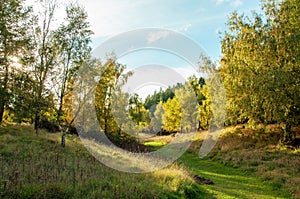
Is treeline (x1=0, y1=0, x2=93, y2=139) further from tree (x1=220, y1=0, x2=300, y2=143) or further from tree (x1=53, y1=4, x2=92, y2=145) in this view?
tree (x1=220, y1=0, x2=300, y2=143)

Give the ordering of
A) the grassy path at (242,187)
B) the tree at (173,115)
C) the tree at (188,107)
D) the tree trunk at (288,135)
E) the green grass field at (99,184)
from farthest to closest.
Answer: the tree at (173,115), the tree at (188,107), the tree trunk at (288,135), the grassy path at (242,187), the green grass field at (99,184)

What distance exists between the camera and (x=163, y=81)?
50.8 feet

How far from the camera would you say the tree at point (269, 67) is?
654 inches

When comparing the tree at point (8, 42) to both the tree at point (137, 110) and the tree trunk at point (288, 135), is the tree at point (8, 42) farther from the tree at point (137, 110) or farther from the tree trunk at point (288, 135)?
the tree trunk at point (288, 135)

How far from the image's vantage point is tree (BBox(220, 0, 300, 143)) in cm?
1661

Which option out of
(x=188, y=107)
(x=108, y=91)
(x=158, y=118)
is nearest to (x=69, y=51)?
(x=108, y=91)

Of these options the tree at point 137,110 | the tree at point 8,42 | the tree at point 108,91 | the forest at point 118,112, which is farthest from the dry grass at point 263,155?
the tree at point 8,42

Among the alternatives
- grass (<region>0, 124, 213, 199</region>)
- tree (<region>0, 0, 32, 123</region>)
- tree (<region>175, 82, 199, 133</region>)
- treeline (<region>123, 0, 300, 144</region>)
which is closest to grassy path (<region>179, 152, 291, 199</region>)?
grass (<region>0, 124, 213, 199</region>)

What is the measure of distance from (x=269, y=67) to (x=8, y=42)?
57.9ft

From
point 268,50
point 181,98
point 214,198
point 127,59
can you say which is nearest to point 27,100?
point 127,59

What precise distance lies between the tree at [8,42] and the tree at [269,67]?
15.5m

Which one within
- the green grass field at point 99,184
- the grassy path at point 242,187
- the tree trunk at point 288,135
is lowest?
the grassy path at point 242,187

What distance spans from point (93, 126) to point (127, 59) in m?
12.6

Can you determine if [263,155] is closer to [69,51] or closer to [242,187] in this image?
[242,187]
